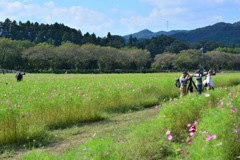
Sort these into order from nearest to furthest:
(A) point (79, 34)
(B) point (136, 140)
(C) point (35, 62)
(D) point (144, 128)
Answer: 1. (B) point (136, 140)
2. (D) point (144, 128)
3. (C) point (35, 62)
4. (A) point (79, 34)

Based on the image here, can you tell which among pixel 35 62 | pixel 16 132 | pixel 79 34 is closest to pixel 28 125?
pixel 16 132

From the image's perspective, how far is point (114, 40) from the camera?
13138cm

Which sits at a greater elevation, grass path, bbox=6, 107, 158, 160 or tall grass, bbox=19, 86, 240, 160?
tall grass, bbox=19, 86, 240, 160

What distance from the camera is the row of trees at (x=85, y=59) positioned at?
79.4m

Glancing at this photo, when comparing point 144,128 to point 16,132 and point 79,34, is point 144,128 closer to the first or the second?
point 16,132

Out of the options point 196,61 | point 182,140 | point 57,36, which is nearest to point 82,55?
point 196,61

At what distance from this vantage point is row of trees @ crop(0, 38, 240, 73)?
79438 mm

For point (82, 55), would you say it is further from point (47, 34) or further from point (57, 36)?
point (47, 34)

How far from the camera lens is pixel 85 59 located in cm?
8556

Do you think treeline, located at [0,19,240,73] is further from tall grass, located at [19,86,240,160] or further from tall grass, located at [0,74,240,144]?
tall grass, located at [19,86,240,160]

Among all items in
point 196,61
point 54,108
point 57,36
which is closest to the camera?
point 54,108

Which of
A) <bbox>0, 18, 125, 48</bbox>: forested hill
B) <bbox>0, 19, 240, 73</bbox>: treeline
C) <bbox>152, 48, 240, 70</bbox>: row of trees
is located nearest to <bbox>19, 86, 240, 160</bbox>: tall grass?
<bbox>0, 19, 240, 73</bbox>: treeline

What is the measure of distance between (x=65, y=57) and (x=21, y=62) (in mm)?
11956

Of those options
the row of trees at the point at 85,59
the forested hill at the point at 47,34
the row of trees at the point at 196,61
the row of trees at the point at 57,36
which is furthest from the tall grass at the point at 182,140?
the forested hill at the point at 47,34
